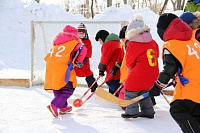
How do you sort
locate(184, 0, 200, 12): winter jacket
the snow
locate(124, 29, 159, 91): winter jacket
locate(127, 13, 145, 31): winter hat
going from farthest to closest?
locate(184, 0, 200, 12): winter jacket < locate(127, 13, 145, 31): winter hat < locate(124, 29, 159, 91): winter jacket < the snow

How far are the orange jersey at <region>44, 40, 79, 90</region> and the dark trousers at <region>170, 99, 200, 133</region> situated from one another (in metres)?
1.80

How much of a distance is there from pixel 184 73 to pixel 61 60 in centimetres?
191

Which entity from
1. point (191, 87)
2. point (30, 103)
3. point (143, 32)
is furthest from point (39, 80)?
point (191, 87)

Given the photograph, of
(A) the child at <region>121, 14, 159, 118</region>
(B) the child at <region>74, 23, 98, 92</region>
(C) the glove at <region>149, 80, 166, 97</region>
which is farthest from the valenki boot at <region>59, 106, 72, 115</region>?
(C) the glove at <region>149, 80, 166, 97</region>

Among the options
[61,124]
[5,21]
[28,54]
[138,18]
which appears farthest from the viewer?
[5,21]

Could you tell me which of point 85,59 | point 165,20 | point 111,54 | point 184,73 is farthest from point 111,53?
point 184,73

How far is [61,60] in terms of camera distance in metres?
4.14

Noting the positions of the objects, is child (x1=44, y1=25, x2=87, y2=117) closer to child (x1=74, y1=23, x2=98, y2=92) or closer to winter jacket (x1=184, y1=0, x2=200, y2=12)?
child (x1=74, y1=23, x2=98, y2=92)

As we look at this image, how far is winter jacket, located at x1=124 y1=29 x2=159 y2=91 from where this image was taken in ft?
12.6

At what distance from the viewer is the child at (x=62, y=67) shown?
4137 mm

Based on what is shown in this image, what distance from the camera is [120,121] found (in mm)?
3871

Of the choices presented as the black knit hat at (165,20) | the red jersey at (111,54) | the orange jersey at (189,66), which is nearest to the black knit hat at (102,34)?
the red jersey at (111,54)

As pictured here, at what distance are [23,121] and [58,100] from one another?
0.55 meters

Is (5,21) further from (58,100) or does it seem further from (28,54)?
(58,100)
